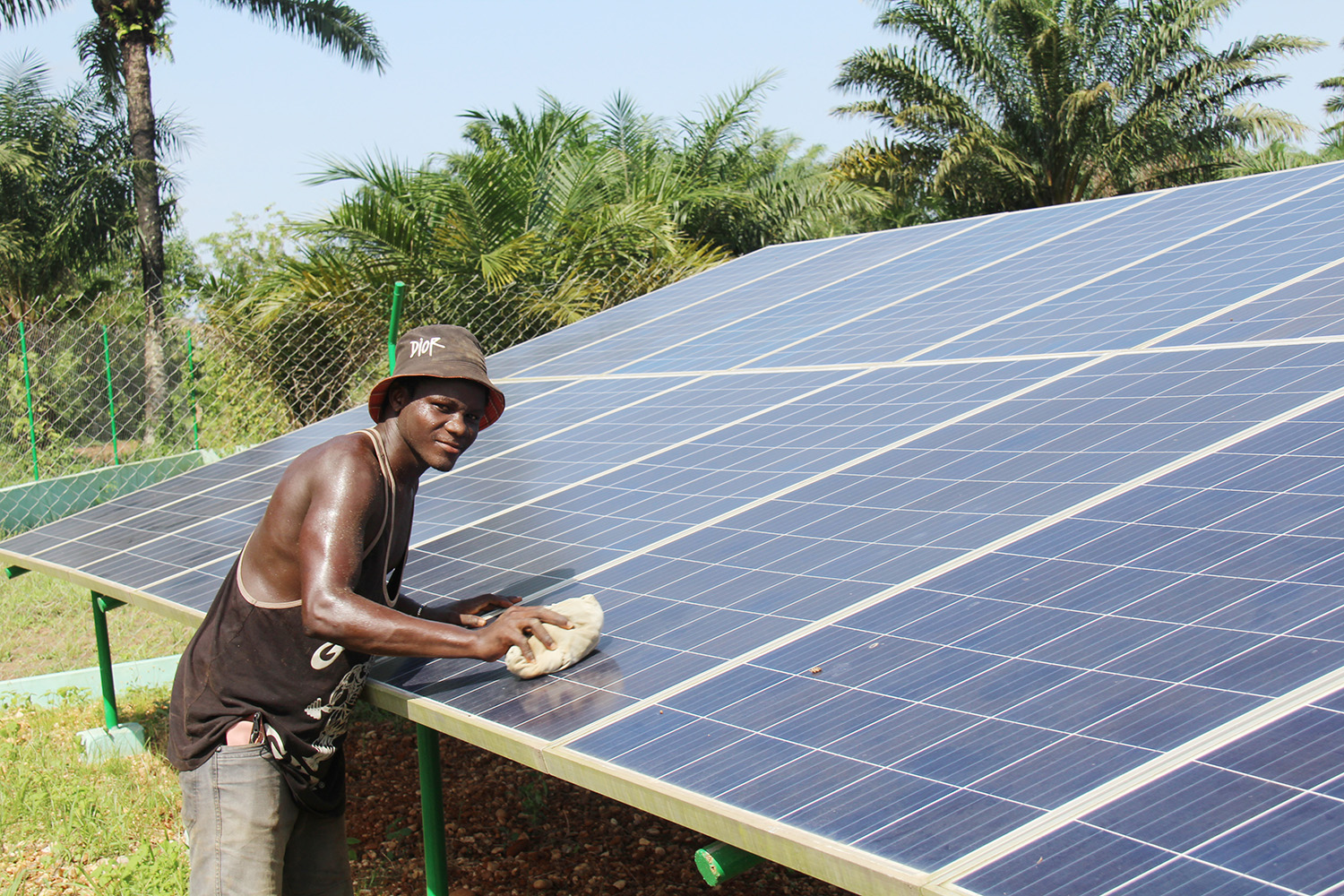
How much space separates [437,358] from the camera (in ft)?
12.5

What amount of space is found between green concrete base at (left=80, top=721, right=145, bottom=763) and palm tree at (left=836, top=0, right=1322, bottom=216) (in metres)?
22.7

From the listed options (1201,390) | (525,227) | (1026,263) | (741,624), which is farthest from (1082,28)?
(741,624)

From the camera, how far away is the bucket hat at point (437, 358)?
3.79 meters

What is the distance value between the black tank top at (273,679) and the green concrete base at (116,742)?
4.17 meters

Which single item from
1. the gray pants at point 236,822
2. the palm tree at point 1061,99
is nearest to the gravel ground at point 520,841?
the gray pants at point 236,822

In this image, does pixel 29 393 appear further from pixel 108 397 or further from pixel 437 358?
pixel 437 358

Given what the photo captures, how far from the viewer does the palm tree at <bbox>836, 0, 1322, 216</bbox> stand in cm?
2586

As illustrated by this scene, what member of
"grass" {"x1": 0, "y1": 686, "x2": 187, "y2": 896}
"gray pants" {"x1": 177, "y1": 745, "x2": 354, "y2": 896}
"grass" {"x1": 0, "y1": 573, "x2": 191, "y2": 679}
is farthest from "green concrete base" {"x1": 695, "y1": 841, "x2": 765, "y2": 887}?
"grass" {"x1": 0, "y1": 573, "x2": 191, "y2": 679}

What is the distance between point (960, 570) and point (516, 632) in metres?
1.34

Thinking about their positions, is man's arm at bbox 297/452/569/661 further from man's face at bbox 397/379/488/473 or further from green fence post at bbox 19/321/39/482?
green fence post at bbox 19/321/39/482

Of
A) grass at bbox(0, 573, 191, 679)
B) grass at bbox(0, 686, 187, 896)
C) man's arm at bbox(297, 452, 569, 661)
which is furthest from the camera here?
grass at bbox(0, 573, 191, 679)

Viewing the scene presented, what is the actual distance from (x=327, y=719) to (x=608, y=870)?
2778mm

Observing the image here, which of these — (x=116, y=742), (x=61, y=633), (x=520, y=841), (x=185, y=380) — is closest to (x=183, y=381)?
(x=185, y=380)

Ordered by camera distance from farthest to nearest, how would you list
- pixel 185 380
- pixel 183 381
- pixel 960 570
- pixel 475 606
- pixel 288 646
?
1. pixel 183 381
2. pixel 185 380
3. pixel 475 606
4. pixel 288 646
5. pixel 960 570
